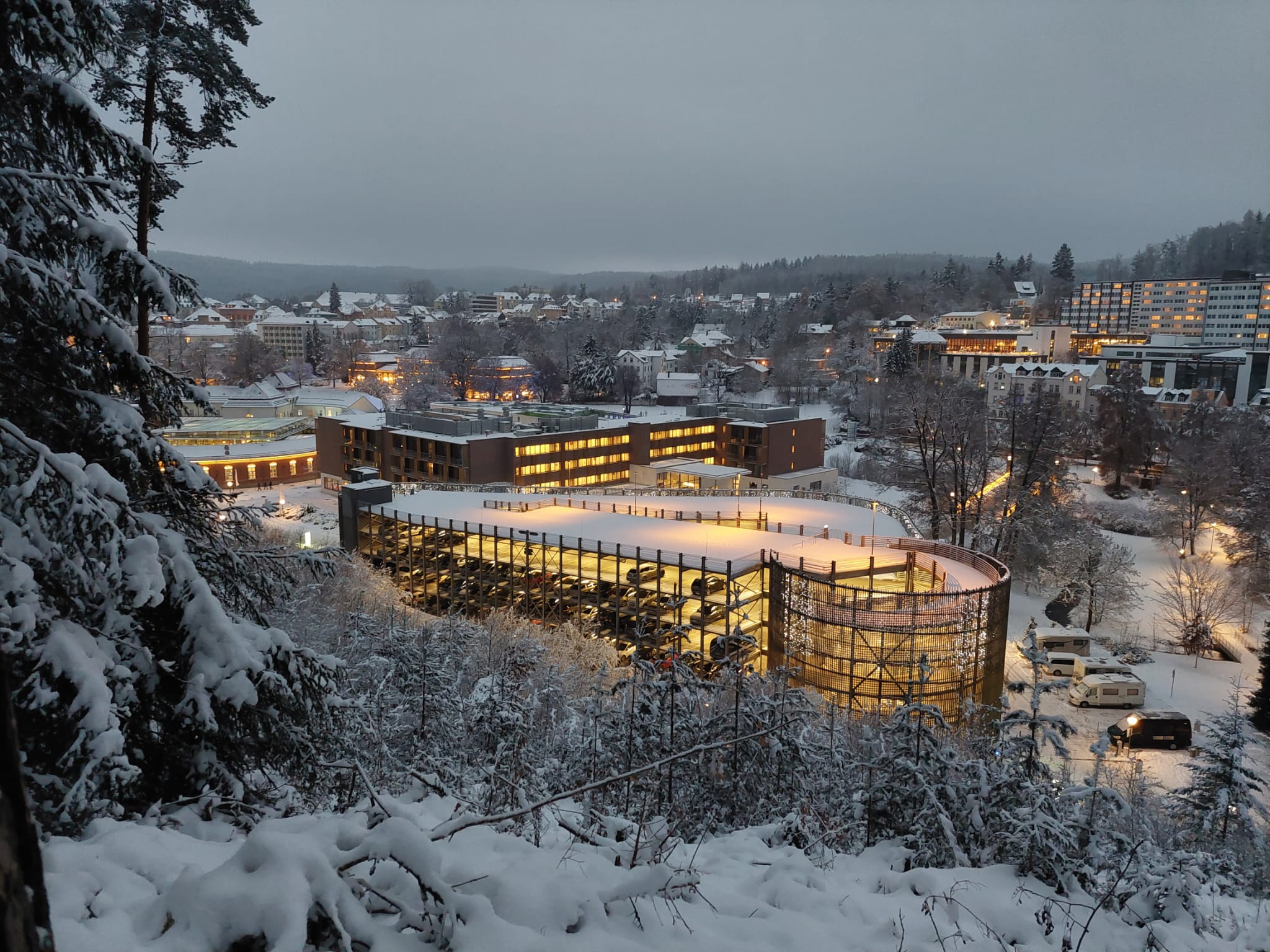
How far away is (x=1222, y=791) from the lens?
11594 mm

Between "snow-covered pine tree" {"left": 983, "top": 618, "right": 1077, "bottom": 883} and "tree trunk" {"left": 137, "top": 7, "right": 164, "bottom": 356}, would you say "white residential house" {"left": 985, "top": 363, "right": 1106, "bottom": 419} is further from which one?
"tree trunk" {"left": 137, "top": 7, "right": 164, "bottom": 356}

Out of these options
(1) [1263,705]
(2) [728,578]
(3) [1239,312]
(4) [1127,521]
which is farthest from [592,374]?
(3) [1239,312]

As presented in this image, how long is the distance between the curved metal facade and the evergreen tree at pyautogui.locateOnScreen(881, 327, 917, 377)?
5869cm

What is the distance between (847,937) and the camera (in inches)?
135

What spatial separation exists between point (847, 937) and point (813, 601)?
1556cm

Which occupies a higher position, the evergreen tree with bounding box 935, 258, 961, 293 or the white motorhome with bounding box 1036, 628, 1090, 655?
the evergreen tree with bounding box 935, 258, 961, 293

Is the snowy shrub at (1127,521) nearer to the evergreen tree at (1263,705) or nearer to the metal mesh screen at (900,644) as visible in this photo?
the evergreen tree at (1263,705)

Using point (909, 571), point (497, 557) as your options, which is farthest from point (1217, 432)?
point (497, 557)

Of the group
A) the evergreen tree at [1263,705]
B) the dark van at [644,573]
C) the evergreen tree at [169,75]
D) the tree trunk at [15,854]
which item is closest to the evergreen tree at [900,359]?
the evergreen tree at [1263,705]

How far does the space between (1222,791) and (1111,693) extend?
13.9 meters

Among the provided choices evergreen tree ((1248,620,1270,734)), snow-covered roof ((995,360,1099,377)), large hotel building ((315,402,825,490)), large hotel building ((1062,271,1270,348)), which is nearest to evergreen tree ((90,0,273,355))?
evergreen tree ((1248,620,1270,734))

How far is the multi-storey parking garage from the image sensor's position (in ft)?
57.2

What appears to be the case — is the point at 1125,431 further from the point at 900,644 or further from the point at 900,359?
the point at 900,644

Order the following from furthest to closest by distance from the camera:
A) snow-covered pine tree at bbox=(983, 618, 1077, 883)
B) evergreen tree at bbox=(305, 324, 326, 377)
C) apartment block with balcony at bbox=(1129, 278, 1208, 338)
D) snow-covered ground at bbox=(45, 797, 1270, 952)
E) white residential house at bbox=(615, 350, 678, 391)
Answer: evergreen tree at bbox=(305, 324, 326, 377)
apartment block with balcony at bbox=(1129, 278, 1208, 338)
white residential house at bbox=(615, 350, 678, 391)
snow-covered pine tree at bbox=(983, 618, 1077, 883)
snow-covered ground at bbox=(45, 797, 1270, 952)
